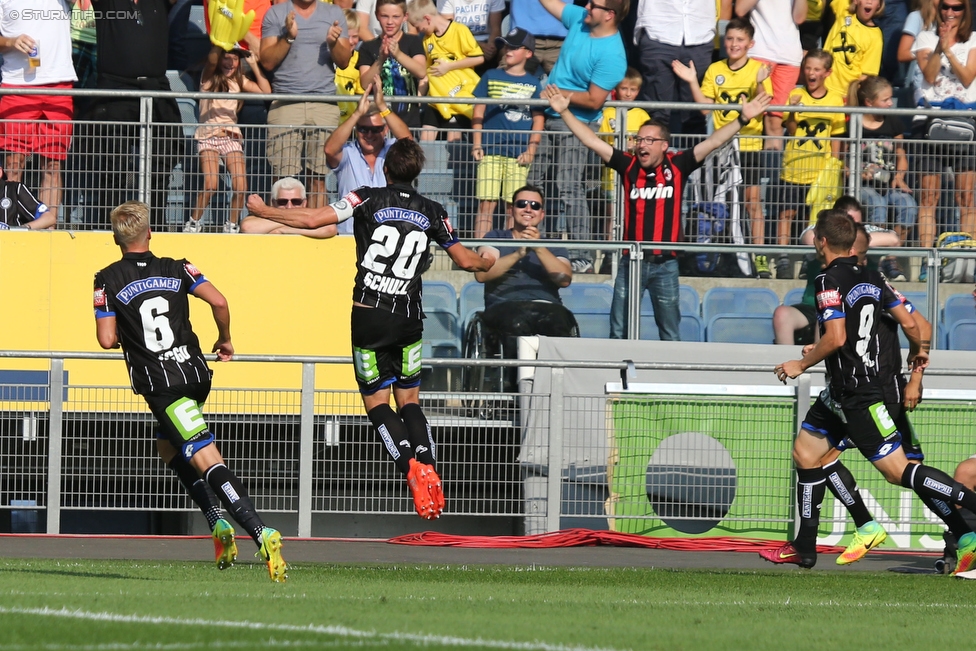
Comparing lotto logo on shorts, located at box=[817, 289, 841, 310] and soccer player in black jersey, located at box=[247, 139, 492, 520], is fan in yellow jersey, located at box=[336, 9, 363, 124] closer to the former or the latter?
soccer player in black jersey, located at box=[247, 139, 492, 520]

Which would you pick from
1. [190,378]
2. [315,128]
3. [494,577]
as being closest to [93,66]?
[315,128]

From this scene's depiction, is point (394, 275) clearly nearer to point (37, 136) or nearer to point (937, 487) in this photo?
point (937, 487)

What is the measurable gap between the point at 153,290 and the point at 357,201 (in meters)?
1.49

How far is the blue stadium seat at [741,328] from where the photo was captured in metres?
12.2

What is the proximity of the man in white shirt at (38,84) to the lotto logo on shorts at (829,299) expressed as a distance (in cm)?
697

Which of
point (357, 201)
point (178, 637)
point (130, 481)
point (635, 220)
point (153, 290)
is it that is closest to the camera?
point (178, 637)

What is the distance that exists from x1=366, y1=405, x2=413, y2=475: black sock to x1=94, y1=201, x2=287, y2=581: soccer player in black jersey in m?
1.11

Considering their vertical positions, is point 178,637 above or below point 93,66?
below

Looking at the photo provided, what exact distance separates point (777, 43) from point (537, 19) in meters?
2.61

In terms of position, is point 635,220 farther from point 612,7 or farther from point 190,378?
point 190,378

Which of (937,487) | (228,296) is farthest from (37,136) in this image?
(937,487)

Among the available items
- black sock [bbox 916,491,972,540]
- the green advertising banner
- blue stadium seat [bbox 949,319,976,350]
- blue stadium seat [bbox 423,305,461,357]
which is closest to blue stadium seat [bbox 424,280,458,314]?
blue stadium seat [bbox 423,305,461,357]

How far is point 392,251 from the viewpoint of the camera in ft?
28.1

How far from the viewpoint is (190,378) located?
25.7ft
